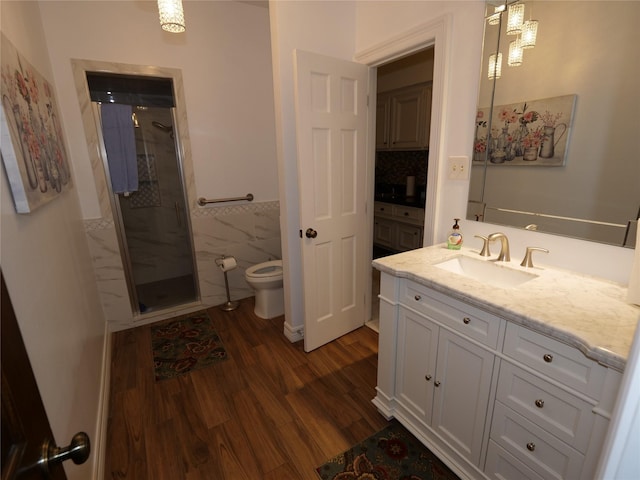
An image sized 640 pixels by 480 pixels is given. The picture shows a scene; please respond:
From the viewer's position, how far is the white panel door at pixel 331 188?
77.7 inches

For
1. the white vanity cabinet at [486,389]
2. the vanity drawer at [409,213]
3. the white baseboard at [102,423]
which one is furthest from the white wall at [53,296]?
the vanity drawer at [409,213]

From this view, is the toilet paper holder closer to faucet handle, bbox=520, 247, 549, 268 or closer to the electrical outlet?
the electrical outlet

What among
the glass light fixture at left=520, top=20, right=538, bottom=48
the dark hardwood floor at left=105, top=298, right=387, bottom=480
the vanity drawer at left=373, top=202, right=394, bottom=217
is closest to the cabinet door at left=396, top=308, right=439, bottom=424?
the dark hardwood floor at left=105, top=298, right=387, bottom=480

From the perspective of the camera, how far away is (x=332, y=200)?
221 cm

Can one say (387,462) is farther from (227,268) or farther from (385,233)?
→ (385,233)

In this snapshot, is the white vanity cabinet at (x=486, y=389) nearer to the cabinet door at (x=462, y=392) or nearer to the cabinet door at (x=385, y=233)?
the cabinet door at (x=462, y=392)

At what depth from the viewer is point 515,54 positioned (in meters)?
1.49

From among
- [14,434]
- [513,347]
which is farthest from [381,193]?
[14,434]

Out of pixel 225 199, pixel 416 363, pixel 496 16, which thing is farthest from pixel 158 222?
pixel 496 16

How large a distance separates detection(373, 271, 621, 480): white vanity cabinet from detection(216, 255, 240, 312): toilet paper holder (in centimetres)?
172

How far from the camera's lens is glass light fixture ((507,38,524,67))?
1.48 m

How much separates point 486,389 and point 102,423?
190 centimetres

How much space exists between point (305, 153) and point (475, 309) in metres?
1.32

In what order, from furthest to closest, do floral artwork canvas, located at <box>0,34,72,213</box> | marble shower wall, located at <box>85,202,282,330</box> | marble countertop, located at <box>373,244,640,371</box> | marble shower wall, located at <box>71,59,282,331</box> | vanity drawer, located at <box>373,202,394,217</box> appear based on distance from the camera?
vanity drawer, located at <box>373,202,394,217</box> → marble shower wall, located at <box>85,202,282,330</box> → marble shower wall, located at <box>71,59,282,331</box> → floral artwork canvas, located at <box>0,34,72,213</box> → marble countertop, located at <box>373,244,640,371</box>
